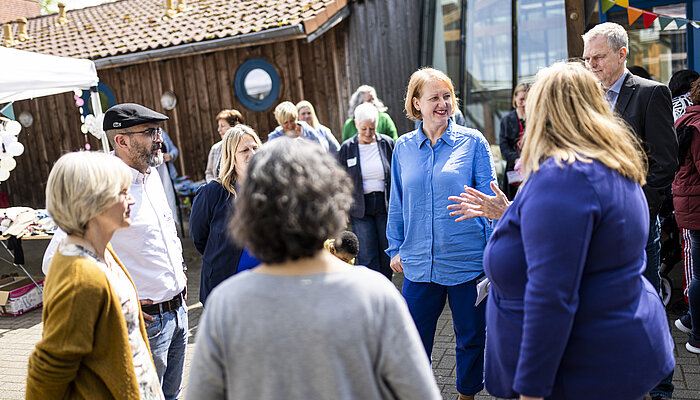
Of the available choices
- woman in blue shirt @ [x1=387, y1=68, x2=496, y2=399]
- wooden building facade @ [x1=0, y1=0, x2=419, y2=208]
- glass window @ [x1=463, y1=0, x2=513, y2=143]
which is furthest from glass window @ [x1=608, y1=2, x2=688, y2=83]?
woman in blue shirt @ [x1=387, y1=68, x2=496, y2=399]

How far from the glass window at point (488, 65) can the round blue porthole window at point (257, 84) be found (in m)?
3.51

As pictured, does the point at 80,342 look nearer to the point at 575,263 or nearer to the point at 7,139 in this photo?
the point at 575,263

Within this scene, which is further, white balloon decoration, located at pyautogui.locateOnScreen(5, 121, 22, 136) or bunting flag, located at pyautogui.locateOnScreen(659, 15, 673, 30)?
white balloon decoration, located at pyautogui.locateOnScreen(5, 121, 22, 136)

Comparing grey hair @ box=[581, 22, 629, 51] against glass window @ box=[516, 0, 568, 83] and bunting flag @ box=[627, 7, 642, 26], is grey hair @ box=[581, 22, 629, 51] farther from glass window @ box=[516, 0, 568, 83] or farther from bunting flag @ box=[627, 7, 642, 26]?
glass window @ box=[516, 0, 568, 83]

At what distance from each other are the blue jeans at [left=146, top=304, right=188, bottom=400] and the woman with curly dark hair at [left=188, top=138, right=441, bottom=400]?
146 centimetres

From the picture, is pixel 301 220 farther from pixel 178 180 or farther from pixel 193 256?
pixel 178 180

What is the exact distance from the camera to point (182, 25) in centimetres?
1115

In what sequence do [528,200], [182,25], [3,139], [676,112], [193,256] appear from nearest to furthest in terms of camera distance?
[528,200] < [676,112] < [3,139] < [193,256] < [182,25]

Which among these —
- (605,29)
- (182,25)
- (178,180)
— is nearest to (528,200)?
(605,29)

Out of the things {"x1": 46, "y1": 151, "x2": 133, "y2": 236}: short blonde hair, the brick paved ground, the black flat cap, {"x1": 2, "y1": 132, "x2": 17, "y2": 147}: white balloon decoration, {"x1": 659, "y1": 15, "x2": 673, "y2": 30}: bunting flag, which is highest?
{"x1": 659, "y1": 15, "x2": 673, "y2": 30}: bunting flag

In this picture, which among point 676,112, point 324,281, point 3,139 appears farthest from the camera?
point 3,139

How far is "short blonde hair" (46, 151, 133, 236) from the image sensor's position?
197 cm

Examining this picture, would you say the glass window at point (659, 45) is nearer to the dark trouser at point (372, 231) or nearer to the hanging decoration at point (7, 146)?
the dark trouser at point (372, 231)

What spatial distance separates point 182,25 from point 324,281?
10.8 m
